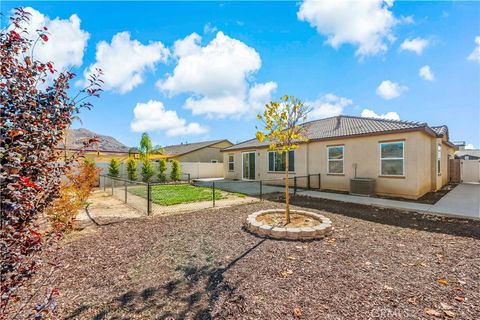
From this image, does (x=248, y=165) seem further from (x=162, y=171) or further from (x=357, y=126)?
(x=357, y=126)

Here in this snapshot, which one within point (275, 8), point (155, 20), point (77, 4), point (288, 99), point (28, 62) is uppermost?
point (275, 8)

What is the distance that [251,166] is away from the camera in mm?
16734

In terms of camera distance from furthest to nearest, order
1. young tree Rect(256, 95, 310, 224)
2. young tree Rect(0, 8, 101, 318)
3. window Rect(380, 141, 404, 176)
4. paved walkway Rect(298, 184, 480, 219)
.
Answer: window Rect(380, 141, 404, 176) < paved walkway Rect(298, 184, 480, 219) < young tree Rect(256, 95, 310, 224) < young tree Rect(0, 8, 101, 318)

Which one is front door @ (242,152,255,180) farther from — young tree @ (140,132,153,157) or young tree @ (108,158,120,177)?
young tree @ (140,132,153,157)

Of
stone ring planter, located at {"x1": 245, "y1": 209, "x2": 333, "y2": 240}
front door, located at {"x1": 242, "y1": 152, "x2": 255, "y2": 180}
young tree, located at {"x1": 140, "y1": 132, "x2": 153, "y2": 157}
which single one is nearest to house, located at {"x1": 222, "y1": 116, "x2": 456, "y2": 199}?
front door, located at {"x1": 242, "y1": 152, "x2": 255, "y2": 180}

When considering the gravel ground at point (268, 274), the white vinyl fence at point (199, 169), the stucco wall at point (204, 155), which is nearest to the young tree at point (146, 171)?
the white vinyl fence at point (199, 169)

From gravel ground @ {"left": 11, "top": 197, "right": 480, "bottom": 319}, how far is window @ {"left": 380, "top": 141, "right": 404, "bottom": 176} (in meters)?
4.22

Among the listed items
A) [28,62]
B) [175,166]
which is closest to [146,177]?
[175,166]

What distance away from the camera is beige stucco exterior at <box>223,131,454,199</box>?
29.2 ft

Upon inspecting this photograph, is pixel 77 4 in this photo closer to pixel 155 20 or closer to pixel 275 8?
pixel 155 20

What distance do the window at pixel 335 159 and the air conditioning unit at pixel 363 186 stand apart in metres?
1.16

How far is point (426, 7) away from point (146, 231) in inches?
435

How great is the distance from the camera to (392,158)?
9.38 metres

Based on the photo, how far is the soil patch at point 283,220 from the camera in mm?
5238
